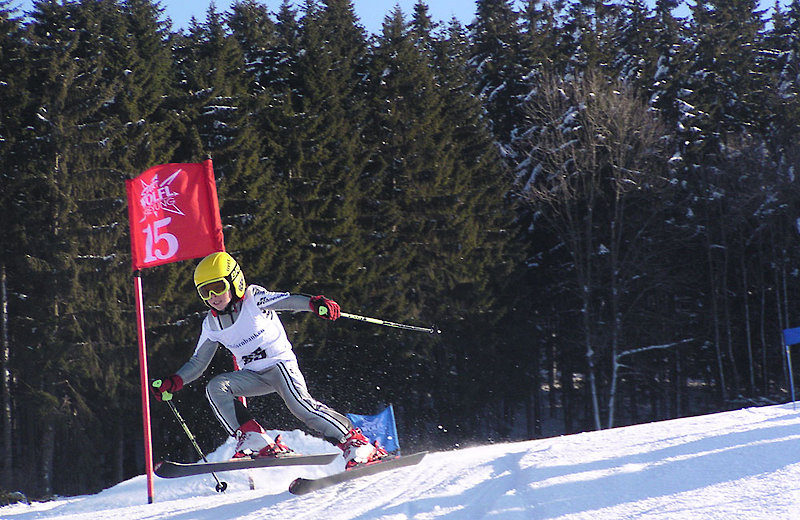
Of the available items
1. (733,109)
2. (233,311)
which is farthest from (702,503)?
(733,109)

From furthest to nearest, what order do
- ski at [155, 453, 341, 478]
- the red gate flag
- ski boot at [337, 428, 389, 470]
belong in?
the red gate flag
ski boot at [337, 428, 389, 470]
ski at [155, 453, 341, 478]

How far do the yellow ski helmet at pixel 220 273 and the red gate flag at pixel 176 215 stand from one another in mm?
2631

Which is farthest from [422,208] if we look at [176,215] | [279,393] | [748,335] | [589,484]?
[589,484]

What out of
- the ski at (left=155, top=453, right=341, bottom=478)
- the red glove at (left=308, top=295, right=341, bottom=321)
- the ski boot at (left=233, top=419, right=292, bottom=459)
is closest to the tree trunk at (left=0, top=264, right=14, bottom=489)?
the ski at (left=155, top=453, right=341, bottom=478)

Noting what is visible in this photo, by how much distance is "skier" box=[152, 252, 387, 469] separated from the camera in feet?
20.6

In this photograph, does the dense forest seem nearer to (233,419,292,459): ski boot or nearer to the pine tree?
the pine tree

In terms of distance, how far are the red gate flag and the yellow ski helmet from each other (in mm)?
2631

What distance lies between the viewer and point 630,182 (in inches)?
919

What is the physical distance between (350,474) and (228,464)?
36.0 inches

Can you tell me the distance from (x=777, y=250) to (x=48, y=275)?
Result: 824 inches

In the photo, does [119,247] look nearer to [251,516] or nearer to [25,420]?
[25,420]

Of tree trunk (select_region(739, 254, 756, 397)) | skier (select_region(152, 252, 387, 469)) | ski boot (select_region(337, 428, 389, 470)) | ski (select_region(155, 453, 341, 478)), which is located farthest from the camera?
A: tree trunk (select_region(739, 254, 756, 397))

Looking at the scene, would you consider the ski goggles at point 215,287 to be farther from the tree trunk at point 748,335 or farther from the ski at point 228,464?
the tree trunk at point 748,335

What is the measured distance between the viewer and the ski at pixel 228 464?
6.17 meters
